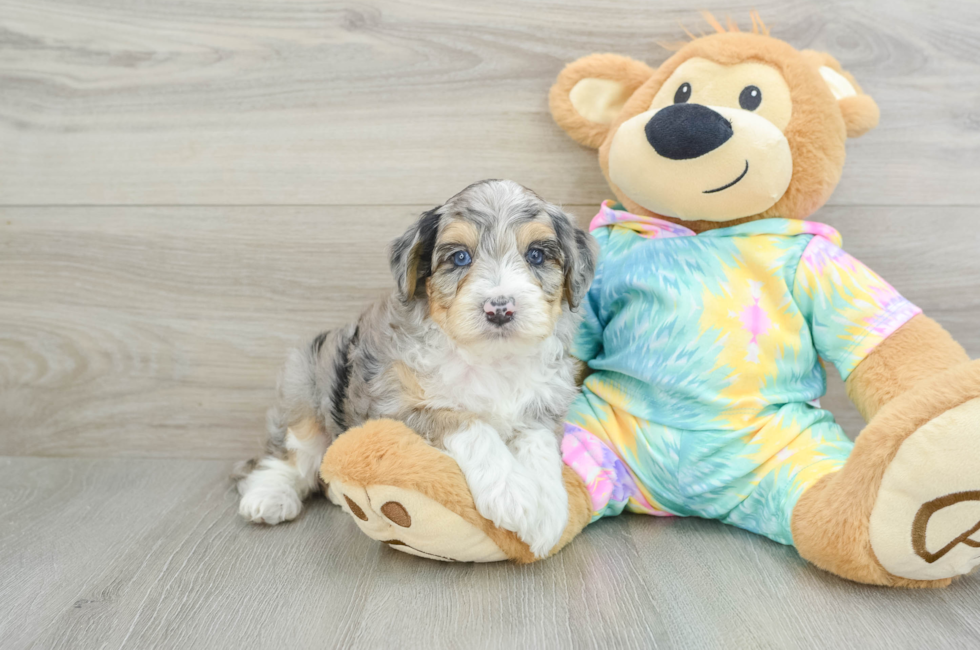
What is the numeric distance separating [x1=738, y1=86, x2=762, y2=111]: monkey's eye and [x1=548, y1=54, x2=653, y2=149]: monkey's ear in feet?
1.04

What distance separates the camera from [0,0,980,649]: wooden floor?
2.13 m

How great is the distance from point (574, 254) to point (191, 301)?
1403mm

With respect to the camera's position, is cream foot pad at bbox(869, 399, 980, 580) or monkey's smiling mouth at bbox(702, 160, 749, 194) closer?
cream foot pad at bbox(869, 399, 980, 580)

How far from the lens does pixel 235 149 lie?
2266mm

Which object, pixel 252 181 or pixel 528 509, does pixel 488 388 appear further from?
pixel 252 181

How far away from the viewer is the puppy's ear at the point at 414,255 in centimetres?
165

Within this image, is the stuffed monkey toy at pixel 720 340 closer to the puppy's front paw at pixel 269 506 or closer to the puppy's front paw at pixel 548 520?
the puppy's front paw at pixel 548 520

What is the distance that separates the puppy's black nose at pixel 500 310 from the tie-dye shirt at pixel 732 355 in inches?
21.3

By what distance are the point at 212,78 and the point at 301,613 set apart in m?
1.70

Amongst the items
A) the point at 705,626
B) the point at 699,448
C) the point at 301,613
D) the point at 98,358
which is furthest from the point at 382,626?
the point at 98,358

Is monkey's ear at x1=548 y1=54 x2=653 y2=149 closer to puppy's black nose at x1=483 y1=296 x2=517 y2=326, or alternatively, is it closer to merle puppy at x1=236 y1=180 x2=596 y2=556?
merle puppy at x1=236 y1=180 x2=596 y2=556

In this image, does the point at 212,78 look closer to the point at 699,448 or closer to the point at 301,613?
the point at 301,613

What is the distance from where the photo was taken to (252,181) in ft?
7.47

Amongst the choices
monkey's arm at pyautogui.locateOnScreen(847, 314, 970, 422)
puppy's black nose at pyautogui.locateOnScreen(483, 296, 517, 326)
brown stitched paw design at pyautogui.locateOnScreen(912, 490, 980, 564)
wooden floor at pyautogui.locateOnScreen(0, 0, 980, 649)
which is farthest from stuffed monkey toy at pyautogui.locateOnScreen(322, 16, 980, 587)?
puppy's black nose at pyautogui.locateOnScreen(483, 296, 517, 326)
